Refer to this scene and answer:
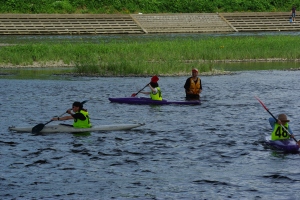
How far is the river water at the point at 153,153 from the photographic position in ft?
60.6

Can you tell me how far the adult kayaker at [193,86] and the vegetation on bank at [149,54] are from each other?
14260 millimetres

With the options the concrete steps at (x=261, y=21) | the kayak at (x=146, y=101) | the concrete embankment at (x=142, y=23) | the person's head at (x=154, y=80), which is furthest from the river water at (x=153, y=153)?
the concrete steps at (x=261, y=21)

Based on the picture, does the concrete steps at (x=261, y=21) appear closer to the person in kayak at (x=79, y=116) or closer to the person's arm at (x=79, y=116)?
the person in kayak at (x=79, y=116)

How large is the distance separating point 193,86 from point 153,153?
10828mm

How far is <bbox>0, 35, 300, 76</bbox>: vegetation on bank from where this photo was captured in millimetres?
48938

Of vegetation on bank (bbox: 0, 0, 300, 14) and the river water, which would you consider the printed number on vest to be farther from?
vegetation on bank (bbox: 0, 0, 300, 14)

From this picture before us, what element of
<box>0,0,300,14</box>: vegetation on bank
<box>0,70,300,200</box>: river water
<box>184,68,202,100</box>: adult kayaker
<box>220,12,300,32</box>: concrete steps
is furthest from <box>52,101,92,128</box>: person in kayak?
<box>220,12,300,32</box>: concrete steps

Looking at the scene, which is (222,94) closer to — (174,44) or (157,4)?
(174,44)

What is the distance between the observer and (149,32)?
86.2 m

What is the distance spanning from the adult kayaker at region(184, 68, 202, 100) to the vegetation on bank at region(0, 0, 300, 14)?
59529mm

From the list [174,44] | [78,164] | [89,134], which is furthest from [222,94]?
[174,44]

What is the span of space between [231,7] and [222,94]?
6778 cm

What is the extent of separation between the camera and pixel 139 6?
100 m

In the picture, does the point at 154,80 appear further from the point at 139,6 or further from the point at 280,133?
the point at 139,6
